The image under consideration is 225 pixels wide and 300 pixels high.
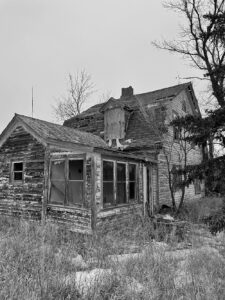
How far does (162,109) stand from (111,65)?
1665 cm

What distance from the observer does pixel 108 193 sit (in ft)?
28.5

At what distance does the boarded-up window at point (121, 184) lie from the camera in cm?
938

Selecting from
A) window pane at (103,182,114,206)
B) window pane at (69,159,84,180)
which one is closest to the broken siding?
window pane at (103,182,114,206)

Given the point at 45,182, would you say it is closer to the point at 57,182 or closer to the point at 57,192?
the point at 57,182

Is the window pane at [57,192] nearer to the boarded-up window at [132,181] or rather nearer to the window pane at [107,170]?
the window pane at [107,170]

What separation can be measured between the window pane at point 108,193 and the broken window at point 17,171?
4.22 m

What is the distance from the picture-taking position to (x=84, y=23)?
16141mm

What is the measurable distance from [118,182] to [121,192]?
1.99 ft

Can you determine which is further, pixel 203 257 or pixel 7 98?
pixel 7 98

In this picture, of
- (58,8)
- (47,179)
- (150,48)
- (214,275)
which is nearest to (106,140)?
(47,179)

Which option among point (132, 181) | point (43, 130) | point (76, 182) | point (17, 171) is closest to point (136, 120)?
point (132, 181)

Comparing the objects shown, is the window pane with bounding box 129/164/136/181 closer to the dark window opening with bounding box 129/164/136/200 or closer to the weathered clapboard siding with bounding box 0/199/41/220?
the dark window opening with bounding box 129/164/136/200

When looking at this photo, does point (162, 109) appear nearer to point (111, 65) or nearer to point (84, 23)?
point (84, 23)

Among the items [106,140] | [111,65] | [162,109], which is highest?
[111,65]
